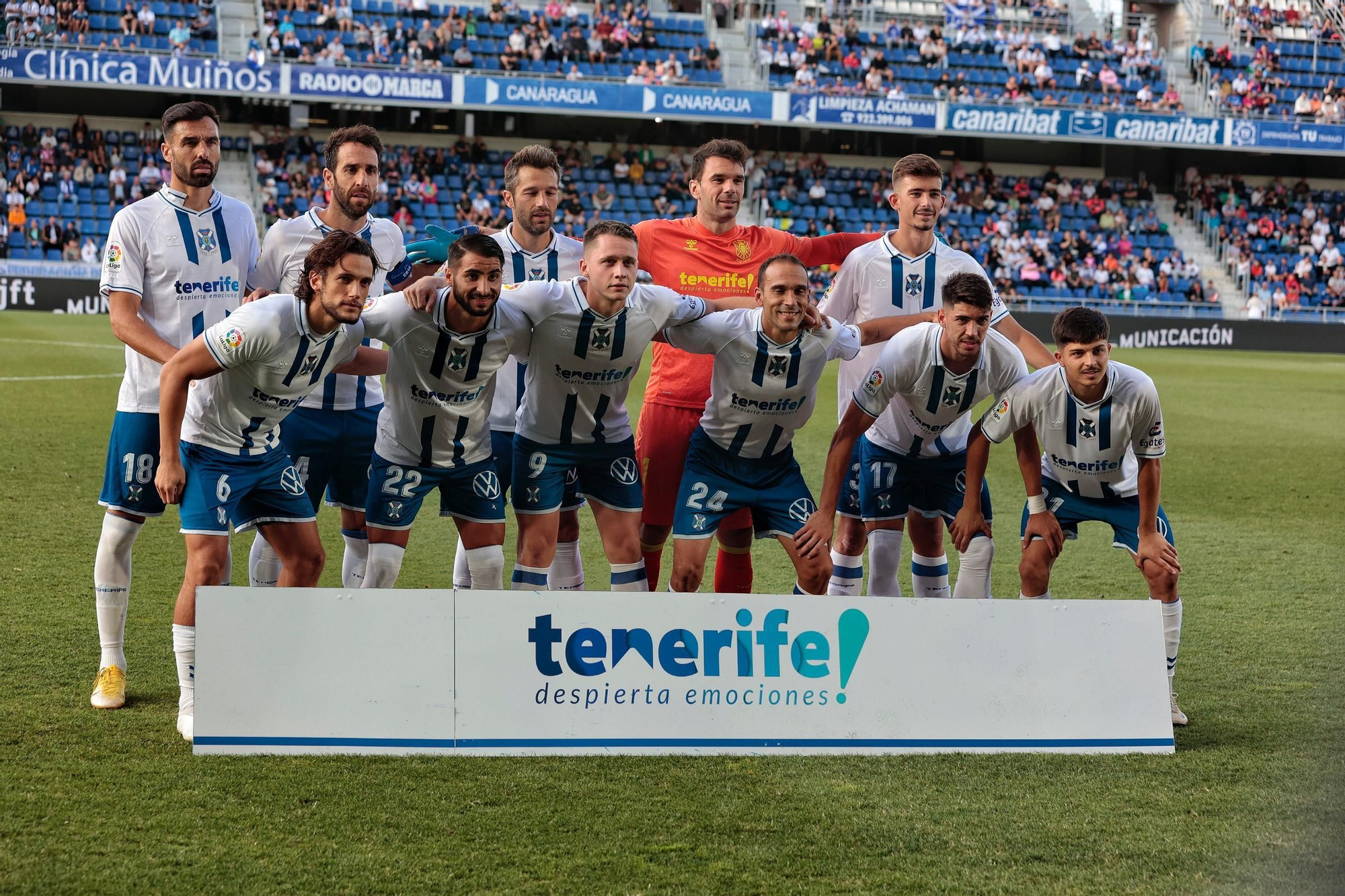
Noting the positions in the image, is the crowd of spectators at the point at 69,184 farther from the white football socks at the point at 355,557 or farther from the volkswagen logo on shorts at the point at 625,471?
the volkswagen logo on shorts at the point at 625,471

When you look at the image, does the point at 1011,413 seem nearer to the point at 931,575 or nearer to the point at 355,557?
the point at 931,575

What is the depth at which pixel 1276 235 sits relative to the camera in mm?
33500

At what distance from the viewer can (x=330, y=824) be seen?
3400 millimetres

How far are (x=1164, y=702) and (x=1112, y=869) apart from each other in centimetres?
109

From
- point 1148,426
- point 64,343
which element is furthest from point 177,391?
point 64,343

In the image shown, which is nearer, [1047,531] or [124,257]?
[124,257]

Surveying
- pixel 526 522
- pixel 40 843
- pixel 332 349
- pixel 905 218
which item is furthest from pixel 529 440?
pixel 40 843

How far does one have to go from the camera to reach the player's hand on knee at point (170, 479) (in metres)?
4.19

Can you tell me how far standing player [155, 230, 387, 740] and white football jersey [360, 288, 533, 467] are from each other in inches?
6.8

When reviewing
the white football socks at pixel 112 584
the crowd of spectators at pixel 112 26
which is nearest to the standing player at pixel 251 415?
the white football socks at pixel 112 584

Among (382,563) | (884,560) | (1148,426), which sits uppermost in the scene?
(1148,426)

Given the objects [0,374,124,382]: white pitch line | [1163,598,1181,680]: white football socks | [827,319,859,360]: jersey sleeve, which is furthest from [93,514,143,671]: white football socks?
[0,374,124,382]: white pitch line

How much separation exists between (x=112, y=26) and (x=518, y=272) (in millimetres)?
28357

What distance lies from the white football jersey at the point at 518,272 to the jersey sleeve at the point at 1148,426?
7.28ft
